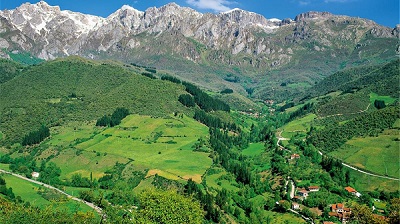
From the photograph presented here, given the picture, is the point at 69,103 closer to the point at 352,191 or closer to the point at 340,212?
the point at 352,191

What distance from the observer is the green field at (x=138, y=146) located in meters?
120

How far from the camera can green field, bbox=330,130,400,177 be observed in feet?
365

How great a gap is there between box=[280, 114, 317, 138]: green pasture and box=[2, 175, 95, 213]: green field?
332 feet

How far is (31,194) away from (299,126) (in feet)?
380

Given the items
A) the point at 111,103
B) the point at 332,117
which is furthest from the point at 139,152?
the point at 332,117

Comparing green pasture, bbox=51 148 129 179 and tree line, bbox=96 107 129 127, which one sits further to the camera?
tree line, bbox=96 107 129 127

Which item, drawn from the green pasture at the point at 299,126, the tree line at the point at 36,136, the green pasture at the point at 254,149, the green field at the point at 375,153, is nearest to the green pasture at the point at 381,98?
the green pasture at the point at 299,126

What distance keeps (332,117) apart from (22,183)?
121797 mm

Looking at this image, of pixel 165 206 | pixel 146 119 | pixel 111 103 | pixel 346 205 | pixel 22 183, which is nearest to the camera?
pixel 165 206

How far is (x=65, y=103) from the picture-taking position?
596 feet

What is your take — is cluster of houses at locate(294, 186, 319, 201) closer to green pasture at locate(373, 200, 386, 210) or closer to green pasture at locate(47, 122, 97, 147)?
green pasture at locate(373, 200, 386, 210)

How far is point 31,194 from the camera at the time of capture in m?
96.1

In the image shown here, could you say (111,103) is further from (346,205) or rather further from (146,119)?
(346,205)

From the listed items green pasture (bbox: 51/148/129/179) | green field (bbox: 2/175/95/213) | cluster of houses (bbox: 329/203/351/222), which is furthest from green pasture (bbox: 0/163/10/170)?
cluster of houses (bbox: 329/203/351/222)
